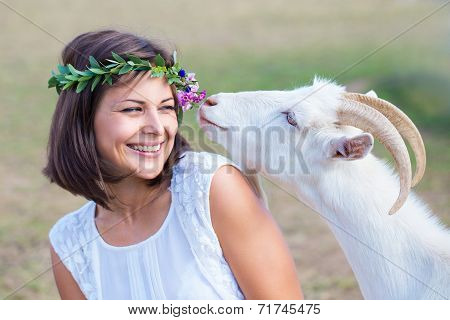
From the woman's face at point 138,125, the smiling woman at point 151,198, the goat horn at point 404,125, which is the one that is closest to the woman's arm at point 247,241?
the smiling woman at point 151,198

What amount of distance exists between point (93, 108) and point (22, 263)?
3.32 m

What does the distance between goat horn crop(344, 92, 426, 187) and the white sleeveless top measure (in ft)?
2.16

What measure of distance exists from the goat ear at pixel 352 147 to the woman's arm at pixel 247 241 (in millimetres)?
407

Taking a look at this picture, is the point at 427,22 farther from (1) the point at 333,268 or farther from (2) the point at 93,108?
(2) the point at 93,108

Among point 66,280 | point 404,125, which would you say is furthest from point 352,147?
point 66,280

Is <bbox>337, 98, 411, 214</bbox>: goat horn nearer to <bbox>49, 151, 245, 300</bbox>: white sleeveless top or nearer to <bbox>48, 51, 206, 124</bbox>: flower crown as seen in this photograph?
<bbox>49, 151, 245, 300</bbox>: white sleeveless top

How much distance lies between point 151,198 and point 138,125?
37 cm

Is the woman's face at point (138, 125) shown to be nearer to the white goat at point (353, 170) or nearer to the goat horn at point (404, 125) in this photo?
the white goat at point (353, 170)

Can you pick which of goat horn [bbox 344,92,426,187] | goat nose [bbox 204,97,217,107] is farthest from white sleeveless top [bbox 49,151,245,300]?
goat horn [bbox 344,92,426,187]

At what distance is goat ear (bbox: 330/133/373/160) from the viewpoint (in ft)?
9.41

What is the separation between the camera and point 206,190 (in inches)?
115

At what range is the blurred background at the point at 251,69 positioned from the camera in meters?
6.30

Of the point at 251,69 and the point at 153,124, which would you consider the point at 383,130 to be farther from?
the point at 251,69

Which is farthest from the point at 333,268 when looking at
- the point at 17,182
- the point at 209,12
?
the point at 209,12
